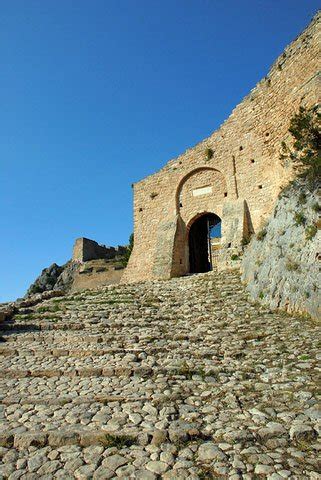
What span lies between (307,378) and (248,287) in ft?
19.1

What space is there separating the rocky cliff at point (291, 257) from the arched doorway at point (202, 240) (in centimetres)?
680

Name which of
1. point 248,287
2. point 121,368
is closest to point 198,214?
point 248,287

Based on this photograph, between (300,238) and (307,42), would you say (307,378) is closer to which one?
(300,238)

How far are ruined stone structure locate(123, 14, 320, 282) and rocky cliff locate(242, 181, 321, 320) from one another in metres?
3.59

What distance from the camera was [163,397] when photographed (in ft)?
14.4

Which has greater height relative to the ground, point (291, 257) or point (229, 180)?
point (229, 180)

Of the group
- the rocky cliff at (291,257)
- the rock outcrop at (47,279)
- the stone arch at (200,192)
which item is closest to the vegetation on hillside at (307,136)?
the rocky cliff at (291,257)

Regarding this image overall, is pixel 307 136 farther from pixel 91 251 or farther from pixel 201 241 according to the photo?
pixel 91 251

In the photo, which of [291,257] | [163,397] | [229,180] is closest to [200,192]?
[229,180]

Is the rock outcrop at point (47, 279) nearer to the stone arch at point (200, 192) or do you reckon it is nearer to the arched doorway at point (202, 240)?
the arched doorway at point (202, 240)

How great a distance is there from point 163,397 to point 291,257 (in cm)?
576

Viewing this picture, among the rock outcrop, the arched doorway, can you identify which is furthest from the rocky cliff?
the rock outcrop

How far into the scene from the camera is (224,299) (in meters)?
10.1

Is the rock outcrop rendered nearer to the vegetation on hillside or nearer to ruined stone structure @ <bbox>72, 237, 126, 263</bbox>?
ruined stone structure @ <bbox>72, 237, 126, 263</bbox>
